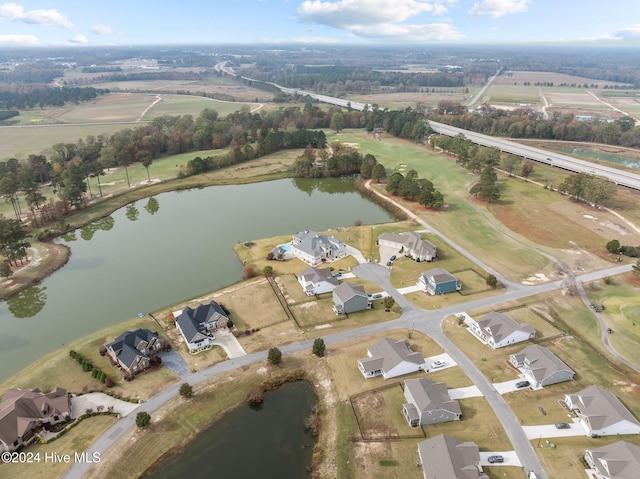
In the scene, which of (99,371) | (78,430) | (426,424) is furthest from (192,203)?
(426,424)

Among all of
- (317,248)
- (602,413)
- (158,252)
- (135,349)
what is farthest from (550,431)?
(158,252)

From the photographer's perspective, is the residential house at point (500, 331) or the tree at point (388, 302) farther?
the tree at point (388, 302)

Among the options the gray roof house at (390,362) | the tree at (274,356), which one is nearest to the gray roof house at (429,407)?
the gray roof house at (390,362)

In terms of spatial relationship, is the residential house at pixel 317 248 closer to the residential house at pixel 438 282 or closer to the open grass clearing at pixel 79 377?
the residential house at pixel 438 282

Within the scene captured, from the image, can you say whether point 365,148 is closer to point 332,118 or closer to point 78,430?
point 332,118

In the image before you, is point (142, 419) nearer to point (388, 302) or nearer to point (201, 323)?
point (201, 323)

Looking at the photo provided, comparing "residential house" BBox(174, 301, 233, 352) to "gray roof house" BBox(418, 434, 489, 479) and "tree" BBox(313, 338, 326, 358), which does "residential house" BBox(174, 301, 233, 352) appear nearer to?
"tree" BBox(313, 338, 326, 358)
